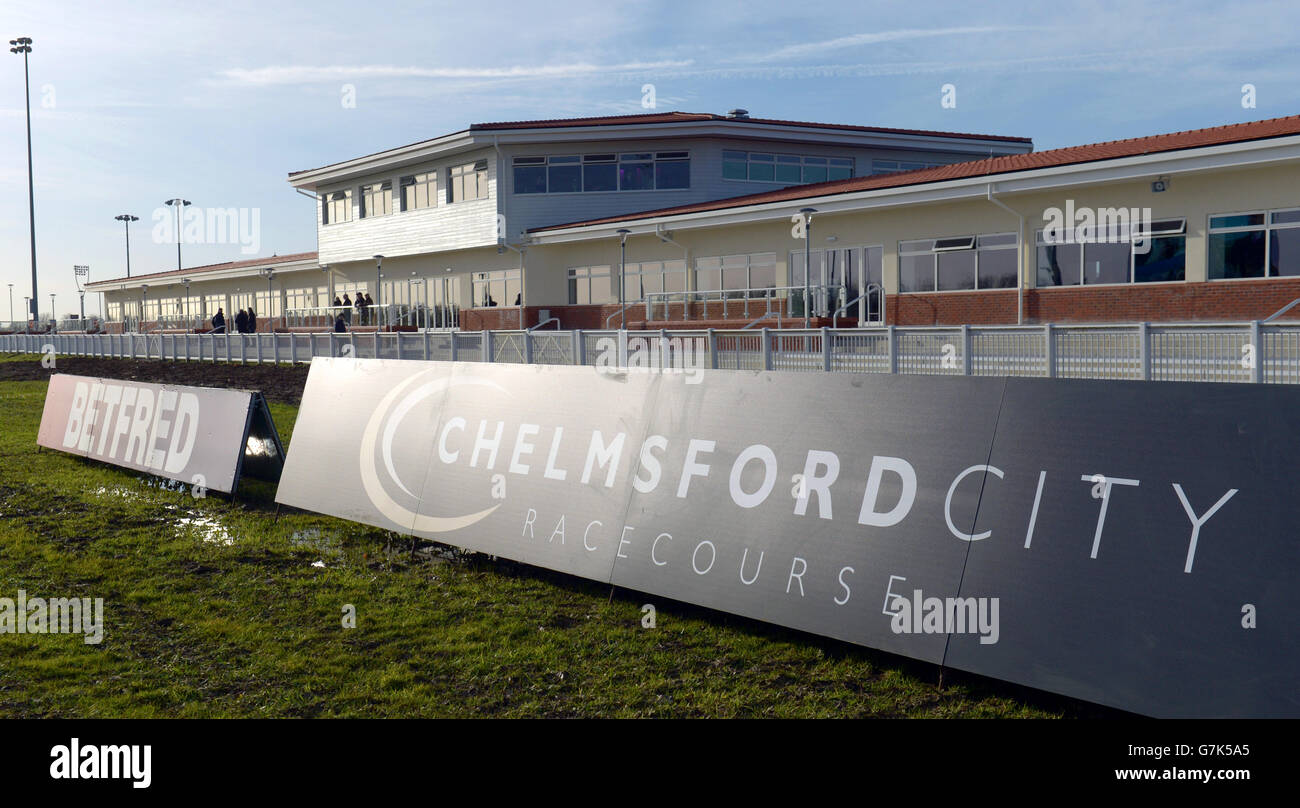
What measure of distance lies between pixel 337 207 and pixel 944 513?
142 ft

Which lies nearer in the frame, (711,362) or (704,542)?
(704,542)

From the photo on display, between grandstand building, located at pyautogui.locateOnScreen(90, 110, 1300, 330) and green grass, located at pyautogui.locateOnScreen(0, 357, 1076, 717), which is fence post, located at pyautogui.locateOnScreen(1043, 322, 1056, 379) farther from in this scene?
green grass, located at pyautogui.locateOnScreen(0, 357, 1076, 717)

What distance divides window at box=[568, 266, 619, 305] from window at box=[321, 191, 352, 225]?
13.9m

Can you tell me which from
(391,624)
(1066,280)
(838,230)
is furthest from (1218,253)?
(391,624)

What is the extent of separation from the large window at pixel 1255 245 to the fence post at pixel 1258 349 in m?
8.68

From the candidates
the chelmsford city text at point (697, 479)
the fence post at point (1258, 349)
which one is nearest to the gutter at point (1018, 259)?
the fence post at point (1258, 349)

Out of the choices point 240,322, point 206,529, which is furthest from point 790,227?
point 240,322

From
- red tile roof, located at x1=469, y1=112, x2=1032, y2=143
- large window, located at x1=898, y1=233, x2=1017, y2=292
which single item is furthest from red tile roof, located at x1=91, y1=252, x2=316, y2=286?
large window, located at x1=898, y1=233, x2=1017, y2=292

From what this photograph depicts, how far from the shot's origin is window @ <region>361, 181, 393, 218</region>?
41469mm

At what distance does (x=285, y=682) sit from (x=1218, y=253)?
19392 mm

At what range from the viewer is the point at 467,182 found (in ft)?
122

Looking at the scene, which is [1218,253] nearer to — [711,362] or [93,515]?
[711,362]

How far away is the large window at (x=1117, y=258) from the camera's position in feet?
65.6

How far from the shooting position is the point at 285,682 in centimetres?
554
